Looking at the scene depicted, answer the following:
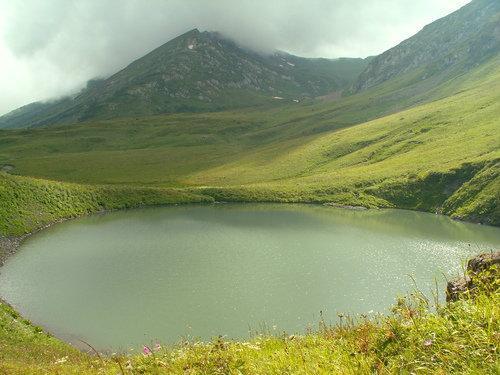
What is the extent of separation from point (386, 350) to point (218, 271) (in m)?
47.6

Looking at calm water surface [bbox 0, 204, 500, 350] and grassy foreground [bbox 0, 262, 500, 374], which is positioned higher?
grassy foreground [bbox 0, 262, 500, 374]

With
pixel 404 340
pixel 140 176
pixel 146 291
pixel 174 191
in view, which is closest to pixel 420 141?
pixel 174 191

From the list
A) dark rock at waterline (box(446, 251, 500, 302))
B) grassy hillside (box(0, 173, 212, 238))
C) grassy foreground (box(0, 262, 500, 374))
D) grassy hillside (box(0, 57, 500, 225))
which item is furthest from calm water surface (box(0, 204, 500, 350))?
dark rock at waterline (box(446, 251, 500, 302))

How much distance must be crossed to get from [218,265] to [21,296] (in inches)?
942

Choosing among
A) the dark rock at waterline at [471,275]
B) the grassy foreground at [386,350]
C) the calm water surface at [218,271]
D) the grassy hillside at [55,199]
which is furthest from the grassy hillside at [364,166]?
the grassy foreground at [386,350]

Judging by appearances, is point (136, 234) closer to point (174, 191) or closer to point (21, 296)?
point (21, 296)

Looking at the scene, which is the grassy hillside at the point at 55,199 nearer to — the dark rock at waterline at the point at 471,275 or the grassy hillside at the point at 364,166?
the grassy hillside at the point at 364,166

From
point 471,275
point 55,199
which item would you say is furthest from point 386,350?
point 55,199

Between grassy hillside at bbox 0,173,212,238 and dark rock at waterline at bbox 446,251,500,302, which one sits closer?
dark rock at waterline at bbox 446,251,500,302

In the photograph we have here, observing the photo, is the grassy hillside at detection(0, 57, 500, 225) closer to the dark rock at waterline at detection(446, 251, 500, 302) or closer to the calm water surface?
the calm water surface

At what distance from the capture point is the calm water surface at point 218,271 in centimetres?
4097

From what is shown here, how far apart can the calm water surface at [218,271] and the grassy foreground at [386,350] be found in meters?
15.0

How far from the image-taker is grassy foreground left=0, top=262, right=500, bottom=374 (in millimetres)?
7211

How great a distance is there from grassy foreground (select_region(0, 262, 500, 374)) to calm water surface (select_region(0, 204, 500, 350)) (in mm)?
15028
